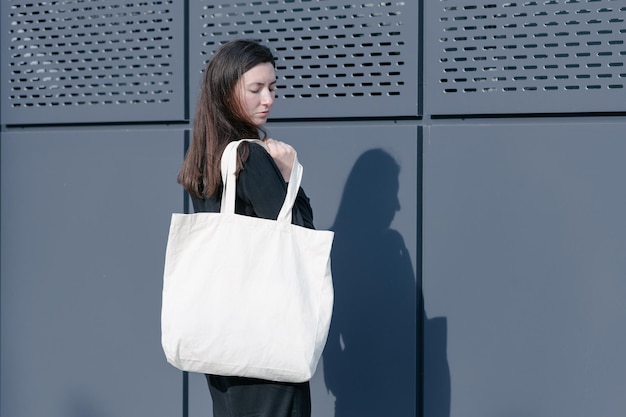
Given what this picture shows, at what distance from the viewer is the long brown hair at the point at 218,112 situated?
10.5ft

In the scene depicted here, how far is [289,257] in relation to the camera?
3.09 meters

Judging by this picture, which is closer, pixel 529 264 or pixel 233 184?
pixel 233 184

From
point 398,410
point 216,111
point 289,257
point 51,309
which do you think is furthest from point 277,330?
point 51,309

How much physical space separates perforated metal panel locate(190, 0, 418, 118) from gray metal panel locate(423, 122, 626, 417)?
29 cm

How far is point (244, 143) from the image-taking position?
10.1 ft

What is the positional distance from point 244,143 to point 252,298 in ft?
1.56

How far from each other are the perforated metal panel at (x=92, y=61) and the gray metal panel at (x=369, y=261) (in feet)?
2.70

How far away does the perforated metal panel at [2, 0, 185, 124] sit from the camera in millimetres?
4555

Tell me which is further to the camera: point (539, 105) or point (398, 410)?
point (398, 410)

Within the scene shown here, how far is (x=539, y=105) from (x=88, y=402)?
99.5 inches

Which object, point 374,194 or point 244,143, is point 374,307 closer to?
point 374,194

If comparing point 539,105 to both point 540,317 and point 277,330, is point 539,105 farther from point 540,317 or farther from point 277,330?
point 277,330

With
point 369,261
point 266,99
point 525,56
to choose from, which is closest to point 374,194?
point 369,261

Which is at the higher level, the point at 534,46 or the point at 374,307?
the point at 534,46
